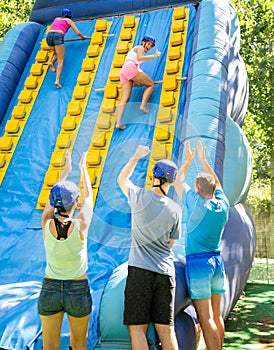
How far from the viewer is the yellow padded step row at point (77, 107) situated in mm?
4805

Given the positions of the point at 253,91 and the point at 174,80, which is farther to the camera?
the point at 253,91

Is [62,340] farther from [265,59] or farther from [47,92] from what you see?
[265,59]

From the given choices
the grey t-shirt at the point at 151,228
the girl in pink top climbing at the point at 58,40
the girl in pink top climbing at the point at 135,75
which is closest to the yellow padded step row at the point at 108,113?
the girl in pink top climbing at the point at 135,75

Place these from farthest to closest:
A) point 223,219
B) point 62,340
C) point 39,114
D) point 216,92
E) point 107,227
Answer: point 39,114 → point 216,92 → point 107,227 → point 223,219 → point 62,340

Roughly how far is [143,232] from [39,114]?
10.9 ft

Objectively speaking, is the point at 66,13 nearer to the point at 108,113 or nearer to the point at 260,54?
the point at 108,113

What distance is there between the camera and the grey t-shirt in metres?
2.53

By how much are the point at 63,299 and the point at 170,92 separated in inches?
123

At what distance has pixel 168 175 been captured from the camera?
8.41ft

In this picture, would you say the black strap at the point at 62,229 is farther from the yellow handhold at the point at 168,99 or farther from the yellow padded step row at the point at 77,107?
the yellow handhold at the point at 168,99

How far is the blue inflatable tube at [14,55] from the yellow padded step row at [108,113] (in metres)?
1.25

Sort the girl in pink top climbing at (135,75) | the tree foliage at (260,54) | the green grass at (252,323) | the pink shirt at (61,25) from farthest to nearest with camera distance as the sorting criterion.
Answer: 1. the tree foliage at (260,54)
2. the pink shirt at (61,25)
3. the girl in pink top climbing at (135,75)
4. the green grass at (252,323)

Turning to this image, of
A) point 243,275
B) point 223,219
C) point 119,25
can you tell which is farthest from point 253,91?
point 223,219

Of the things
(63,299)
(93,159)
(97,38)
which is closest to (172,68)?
(97,38)
